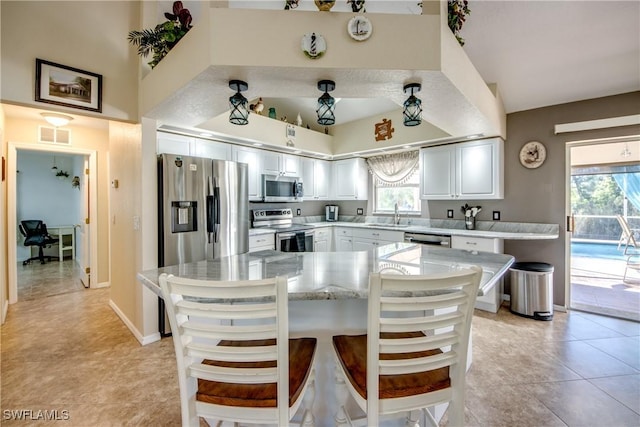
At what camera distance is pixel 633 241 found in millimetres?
4402

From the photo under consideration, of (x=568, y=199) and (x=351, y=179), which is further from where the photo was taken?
(x=351, y=179)

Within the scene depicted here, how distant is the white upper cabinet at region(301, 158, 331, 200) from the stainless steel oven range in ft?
2.08

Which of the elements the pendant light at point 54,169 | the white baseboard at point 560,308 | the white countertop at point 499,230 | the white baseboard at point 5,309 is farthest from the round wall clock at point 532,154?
Result: the pendant light at point 54,169

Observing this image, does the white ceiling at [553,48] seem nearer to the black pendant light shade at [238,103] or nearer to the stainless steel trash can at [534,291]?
the black pendant light shade at [238,103]

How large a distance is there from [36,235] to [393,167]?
7408 millimetres

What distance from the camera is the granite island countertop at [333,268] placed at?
1.21 meters

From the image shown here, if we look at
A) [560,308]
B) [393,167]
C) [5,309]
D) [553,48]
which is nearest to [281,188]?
[393,167]

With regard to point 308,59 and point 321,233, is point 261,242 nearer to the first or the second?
point 321,233

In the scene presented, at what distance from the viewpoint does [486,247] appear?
326cm

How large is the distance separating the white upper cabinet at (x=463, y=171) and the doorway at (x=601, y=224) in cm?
79

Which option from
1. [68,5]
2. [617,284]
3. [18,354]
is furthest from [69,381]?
[617,284]

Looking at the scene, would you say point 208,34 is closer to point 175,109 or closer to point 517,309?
point 175,109

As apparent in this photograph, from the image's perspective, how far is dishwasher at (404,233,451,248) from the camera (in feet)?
11.6

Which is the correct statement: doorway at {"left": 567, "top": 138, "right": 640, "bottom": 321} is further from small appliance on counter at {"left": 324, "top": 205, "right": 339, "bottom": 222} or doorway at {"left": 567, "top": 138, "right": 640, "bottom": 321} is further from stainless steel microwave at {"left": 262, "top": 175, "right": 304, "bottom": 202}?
stainless steel microwave at {"left": 262, "top": 175, "right": 304, "bottom": 202}
